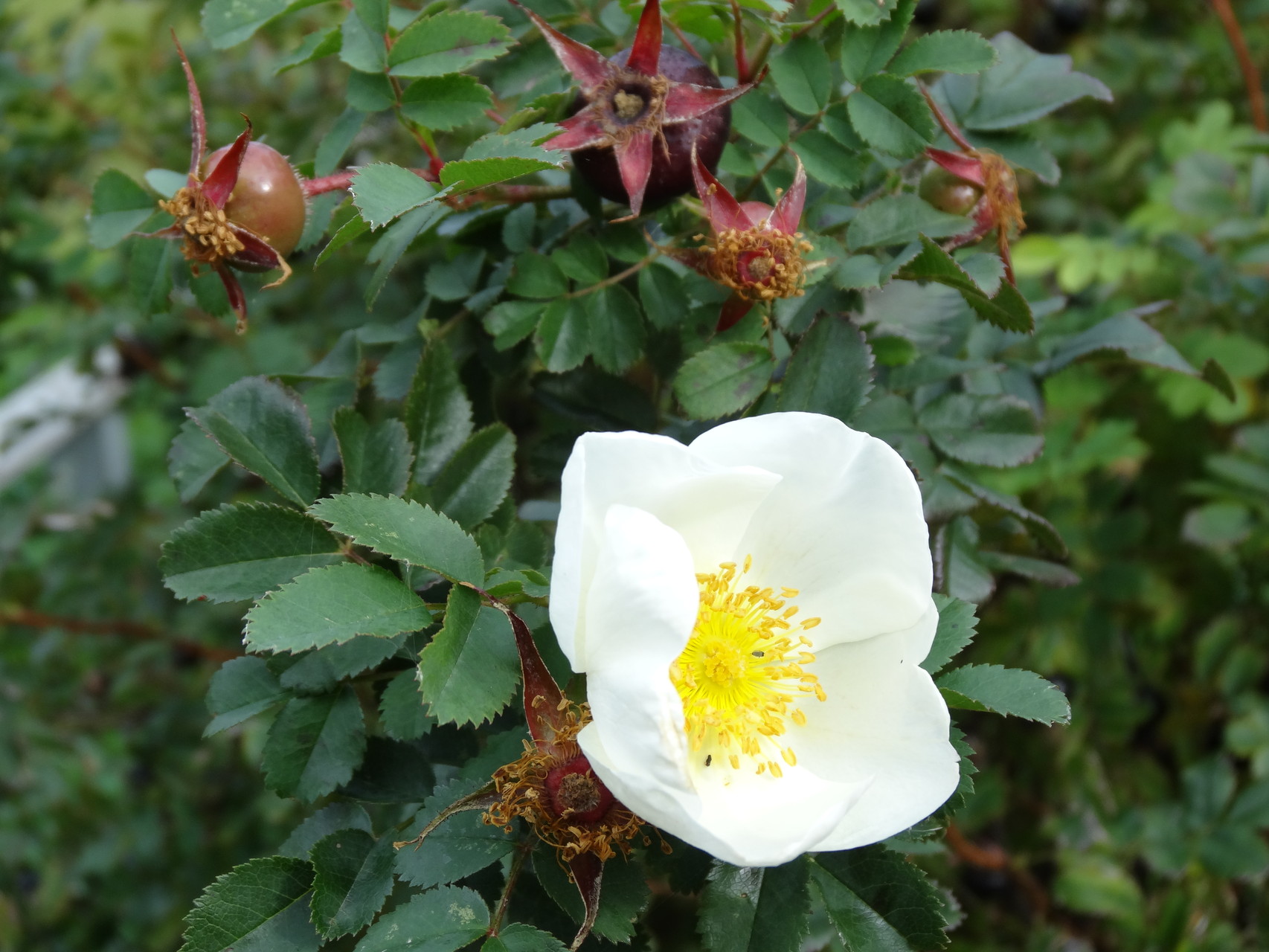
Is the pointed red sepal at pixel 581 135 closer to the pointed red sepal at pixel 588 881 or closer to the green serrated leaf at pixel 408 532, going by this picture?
the green serrated leaf at pixel 408 532

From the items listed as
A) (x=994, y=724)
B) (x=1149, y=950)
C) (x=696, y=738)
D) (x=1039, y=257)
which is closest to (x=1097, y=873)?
(x=1149, y=950)

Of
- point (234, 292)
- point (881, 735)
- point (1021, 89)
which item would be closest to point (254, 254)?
point (234, 292)

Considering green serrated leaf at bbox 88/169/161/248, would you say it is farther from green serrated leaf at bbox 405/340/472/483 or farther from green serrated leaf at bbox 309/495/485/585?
green serrated leaf at bbox 309/495/485/585

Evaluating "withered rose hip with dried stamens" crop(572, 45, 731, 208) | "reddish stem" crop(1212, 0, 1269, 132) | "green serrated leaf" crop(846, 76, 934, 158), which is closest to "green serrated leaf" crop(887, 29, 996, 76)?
"green serrated leaf" crop(846, 76, 934, 158)

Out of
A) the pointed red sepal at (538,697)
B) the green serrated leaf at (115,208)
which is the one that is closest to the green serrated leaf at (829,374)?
the pointed red sepal at (538,697)

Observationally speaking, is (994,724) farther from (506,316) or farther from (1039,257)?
(506,316)

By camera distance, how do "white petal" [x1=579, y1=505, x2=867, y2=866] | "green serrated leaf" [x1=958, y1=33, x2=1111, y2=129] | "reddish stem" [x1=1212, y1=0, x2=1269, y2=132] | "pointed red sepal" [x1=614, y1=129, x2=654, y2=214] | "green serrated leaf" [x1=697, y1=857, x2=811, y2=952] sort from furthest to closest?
"reddish stem" [x1=1212, y1=0, x2=1269, y2=132] < "green serrated leaf" [x1=958, y1=33, x2=1111, y2=129] < "pointed red sepal" [x1=614, y1=129, x2=654, y2=214] < "green serrated leaf" [x1=697, y1=857, x2=811, y2=952] < "white petal" [x1=579, y1=505, x2=867, y2=866]

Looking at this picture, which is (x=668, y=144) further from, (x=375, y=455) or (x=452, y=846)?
(x=452, y=846)
